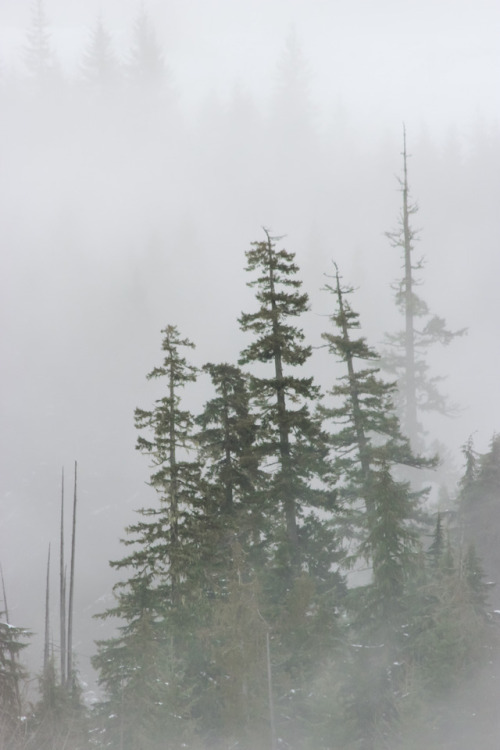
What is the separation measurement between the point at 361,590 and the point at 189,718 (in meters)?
5.88

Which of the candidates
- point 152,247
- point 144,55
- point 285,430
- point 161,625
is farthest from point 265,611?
point 144,55

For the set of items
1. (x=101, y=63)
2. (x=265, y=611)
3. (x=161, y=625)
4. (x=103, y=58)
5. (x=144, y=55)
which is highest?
(x=103, y=58)

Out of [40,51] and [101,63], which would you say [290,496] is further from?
[40,51]

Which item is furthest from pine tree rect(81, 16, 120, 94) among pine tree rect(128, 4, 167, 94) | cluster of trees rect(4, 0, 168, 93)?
pine tree rect(128, 4, 167, 94)

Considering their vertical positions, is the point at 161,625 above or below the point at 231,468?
below

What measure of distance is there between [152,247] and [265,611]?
92.7 metres

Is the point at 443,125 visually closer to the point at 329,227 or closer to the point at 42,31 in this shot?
the point at 329,227

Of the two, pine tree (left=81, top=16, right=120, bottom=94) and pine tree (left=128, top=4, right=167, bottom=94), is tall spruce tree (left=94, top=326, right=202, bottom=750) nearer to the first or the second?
pine tree (left=128, top=4, right=167, bottom=94)

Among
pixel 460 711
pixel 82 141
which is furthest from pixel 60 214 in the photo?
pixel 460 711

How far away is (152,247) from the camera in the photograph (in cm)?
10488

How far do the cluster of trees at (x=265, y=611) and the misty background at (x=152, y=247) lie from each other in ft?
71.5

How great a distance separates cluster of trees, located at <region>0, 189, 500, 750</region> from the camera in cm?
1638

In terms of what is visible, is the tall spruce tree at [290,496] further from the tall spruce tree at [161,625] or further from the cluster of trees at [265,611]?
the tall spruce tree at [161,625]

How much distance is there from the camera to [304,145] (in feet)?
475
